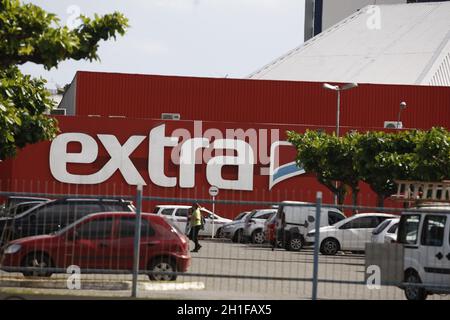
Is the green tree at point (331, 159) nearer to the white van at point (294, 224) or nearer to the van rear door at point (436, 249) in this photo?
the white van at point (294, 224)

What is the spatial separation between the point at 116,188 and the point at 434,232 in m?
37.1

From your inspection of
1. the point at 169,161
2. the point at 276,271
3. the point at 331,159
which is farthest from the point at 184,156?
the point at 276,271

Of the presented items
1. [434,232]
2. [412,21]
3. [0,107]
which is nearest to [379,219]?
[434,232]

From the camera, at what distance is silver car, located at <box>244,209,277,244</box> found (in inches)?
1580

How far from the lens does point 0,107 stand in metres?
16.9

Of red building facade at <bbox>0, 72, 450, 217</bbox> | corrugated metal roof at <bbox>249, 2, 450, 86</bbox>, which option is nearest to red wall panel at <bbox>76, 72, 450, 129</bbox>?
corrugated metal roof at <bbox>249, 2, 450, 86</bbox>

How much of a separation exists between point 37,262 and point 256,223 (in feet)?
79.8

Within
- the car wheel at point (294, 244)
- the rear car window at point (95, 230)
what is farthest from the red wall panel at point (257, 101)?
the rear car window at point (95, 230)

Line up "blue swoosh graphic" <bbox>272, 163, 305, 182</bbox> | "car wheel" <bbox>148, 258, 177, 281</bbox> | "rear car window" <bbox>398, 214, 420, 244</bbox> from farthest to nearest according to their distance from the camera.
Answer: "blue swoosh graphic" <bbox>272, 163, 305, 182</bbox> < "rear car window" <bbox>398, 214, 420, 244</bbox> < "car wheel" <bbox>148, 258, 177, 281</bbox>

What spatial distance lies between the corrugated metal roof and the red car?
56.0 metres

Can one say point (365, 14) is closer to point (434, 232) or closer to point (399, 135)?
point (399, 135)

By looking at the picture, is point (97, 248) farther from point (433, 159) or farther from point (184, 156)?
point (184, 156)

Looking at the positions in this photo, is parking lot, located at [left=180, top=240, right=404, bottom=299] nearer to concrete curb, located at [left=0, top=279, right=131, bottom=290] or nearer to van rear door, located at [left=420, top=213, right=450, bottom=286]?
van rear door, located at [left=420, top=213, right=450, bottom=286]

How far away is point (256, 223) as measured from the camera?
137 feet
